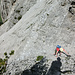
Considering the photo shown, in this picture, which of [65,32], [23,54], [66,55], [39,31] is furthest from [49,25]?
[23,54]

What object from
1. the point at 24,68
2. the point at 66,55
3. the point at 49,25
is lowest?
the point at 24,68

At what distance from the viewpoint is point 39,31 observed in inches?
388

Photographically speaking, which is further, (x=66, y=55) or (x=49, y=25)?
(x=49, y=25)

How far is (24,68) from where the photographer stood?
7.90 metres

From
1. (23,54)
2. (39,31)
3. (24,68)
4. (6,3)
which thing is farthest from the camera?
(6,3)

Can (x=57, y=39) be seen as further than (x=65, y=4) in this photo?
No

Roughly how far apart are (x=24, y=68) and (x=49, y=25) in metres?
5.52

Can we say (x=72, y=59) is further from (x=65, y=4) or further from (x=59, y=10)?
(x=65, y=4)

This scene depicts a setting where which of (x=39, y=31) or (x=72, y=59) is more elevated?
(x=39, y=31)

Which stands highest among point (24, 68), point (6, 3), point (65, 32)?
point (6, 3)

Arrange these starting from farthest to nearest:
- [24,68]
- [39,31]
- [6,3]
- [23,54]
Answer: [6,3], [39,31], [23,54], [24,68]

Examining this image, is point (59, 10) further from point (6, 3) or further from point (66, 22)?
point (6, 3)

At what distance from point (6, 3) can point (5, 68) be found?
104ft

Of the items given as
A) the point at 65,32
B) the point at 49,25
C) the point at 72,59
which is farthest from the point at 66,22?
the point at 72,59
